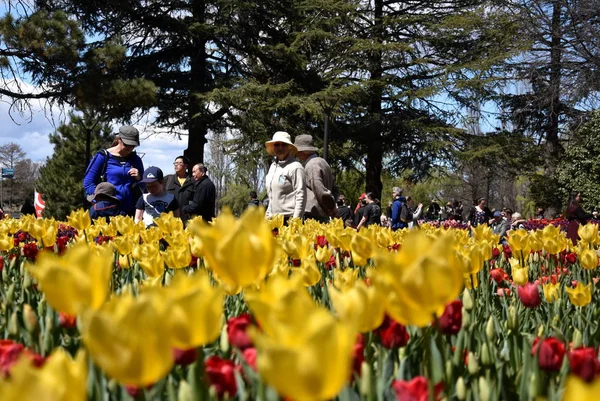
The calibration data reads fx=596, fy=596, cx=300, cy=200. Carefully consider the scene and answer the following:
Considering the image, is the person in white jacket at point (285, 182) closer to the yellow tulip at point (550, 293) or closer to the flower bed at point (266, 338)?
the yellow tulip at point (550, 293)

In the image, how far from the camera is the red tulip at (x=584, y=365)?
1.03 metres

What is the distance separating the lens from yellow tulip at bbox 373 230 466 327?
2.63ft

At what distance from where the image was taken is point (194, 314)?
750 mm

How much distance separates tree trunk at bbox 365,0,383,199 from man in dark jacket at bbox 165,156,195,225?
12.6 m

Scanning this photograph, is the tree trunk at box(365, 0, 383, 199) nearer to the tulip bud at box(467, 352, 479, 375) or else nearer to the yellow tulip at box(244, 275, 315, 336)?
the tulip bud at box(467, 352, 479, 375)

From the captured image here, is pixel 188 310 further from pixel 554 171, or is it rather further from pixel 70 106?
pixel 554 171

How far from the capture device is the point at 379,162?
18969 mm

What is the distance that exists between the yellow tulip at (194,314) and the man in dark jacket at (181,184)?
492cm

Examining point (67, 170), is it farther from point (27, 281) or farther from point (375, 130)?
point (27, 281)

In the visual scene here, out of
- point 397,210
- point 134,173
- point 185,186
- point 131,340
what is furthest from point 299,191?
point 397,210

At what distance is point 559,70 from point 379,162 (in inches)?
265

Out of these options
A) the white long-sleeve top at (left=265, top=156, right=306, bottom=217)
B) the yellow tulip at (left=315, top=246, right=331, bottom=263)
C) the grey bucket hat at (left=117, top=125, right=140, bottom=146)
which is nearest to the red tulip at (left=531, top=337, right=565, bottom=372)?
the yellow tulip at (left=315, top=246, right=331, bottom=263)

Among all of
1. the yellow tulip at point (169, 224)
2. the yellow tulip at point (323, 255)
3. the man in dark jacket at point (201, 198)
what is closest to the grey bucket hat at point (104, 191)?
the man in dark jacket at point (201, 198)

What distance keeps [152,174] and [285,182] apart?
107 cm
